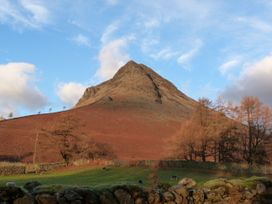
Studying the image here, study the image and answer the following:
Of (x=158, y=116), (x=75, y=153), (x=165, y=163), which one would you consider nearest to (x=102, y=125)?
(x=158, y=116)

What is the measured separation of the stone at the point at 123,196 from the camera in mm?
10961

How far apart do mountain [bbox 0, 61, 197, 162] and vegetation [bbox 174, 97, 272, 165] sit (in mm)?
18760

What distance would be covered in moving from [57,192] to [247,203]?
6.54 metres

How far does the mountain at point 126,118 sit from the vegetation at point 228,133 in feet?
61.5

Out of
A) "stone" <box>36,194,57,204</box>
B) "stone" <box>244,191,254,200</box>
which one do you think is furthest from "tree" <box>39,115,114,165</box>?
"stone" <box>36,194,57,204</box>

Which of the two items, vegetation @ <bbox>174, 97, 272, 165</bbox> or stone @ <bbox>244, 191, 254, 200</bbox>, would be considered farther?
vegetation @ <bbox>174, 97, 272, 165</bbox>

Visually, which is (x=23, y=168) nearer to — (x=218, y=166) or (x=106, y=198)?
(x=218, y=166)

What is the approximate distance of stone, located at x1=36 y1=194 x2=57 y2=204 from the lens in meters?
9.78

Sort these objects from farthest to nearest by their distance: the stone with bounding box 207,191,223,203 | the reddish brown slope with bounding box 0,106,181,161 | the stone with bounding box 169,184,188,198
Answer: the reddish brown slope with bounding box 0,106,181,161 → the stone with bounding box 207,191,223,203 → the stone with bounding box 169,184,188,198

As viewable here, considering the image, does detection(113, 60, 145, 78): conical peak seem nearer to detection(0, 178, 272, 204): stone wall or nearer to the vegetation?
the vegetation

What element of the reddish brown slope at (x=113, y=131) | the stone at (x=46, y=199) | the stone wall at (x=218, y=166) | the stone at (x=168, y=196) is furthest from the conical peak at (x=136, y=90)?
the stone at (x=46, y=199)

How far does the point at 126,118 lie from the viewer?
116 metres

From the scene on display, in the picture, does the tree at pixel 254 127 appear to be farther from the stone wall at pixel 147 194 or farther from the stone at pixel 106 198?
the stone at pixel 106 198

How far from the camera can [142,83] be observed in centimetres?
14050
